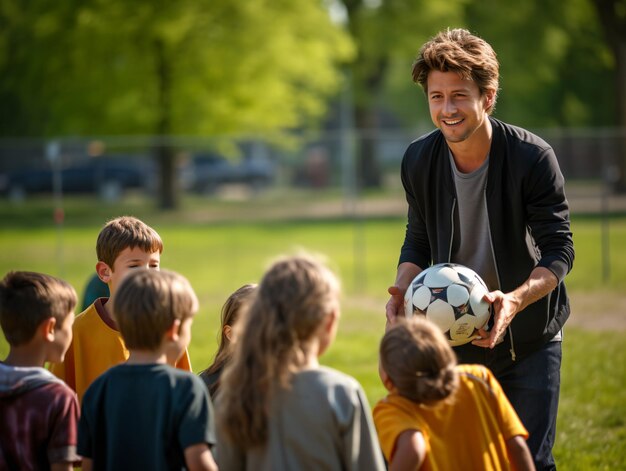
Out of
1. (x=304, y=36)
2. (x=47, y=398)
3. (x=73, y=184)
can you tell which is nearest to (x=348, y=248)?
(x=304, y=36)

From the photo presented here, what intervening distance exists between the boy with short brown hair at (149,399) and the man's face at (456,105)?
162 centimetres

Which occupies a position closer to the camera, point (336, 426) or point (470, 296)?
point (336, 426)

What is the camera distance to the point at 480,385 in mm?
3395

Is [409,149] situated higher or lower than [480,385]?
higher

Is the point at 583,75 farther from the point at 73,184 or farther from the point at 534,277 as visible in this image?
the point at 534,277

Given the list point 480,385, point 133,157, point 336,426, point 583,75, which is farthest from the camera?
point 583,75

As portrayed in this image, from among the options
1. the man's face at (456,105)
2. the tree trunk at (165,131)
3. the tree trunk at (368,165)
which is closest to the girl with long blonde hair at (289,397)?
the man's face at (456,105)

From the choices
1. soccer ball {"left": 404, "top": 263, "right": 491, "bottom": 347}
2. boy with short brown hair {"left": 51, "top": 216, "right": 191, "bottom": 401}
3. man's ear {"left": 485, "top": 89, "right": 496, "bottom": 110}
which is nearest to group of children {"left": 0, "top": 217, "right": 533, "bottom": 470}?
soccer ball {"left": 404, "top": 263, "right": 491, "bottom": 347}

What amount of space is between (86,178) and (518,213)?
2799cm

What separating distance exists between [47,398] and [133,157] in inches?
1211

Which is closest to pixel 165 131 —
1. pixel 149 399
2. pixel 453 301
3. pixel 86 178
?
pixel 86 178

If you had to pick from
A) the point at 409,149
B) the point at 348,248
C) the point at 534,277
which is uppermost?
the point at 409,149

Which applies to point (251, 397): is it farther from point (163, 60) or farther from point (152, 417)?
point (163, 60)

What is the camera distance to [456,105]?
4164 mm
